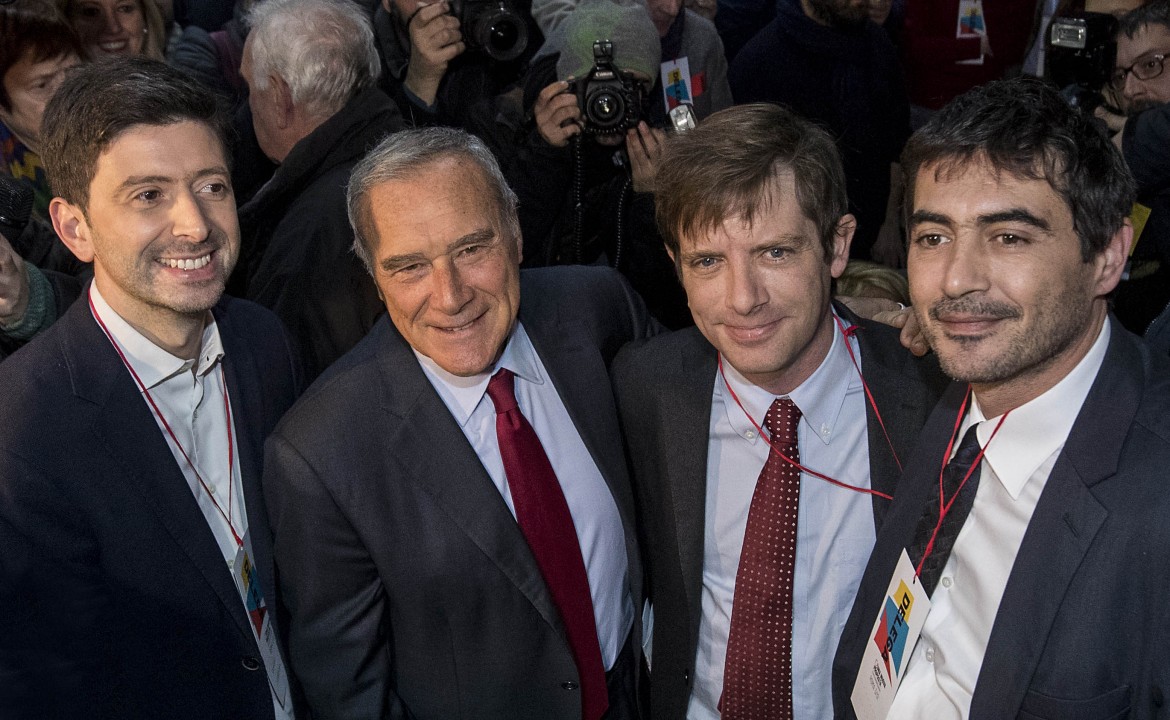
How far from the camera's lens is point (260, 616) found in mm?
2229

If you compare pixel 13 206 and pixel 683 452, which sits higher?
pixel 13 206

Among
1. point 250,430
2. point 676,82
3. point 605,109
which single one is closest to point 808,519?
point 250,430

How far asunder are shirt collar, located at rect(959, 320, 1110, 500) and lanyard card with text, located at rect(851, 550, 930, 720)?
255 mm

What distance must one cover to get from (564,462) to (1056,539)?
1052 mm

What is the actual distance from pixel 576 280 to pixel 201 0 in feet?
10.1

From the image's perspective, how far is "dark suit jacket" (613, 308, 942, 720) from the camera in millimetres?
2240

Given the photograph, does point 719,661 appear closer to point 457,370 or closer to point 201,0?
point 457,370

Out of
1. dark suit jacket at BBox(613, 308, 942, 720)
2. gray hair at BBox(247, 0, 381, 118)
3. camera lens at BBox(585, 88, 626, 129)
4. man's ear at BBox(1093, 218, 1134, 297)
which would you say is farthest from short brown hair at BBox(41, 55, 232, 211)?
man's ear at BBox(1093, 218, 1134, 297)

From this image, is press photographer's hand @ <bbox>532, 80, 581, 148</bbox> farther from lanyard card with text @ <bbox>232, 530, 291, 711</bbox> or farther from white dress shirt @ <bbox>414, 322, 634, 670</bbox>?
lanyard card with text @ <bbox>232, 530, 291, 711</bbox>

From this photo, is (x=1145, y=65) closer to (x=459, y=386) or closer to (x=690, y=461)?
(x=690, y=461)

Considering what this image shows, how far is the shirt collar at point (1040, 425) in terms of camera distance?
5.67ft

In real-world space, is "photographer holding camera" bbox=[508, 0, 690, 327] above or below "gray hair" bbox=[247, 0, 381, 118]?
below

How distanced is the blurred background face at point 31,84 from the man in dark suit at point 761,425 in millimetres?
1819

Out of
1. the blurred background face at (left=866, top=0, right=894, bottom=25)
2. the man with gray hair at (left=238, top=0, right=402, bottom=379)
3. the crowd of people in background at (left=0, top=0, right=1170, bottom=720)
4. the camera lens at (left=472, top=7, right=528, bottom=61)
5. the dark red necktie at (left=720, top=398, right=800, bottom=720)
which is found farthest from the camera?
the blurred background face at (left=866, top=0, right=894, bottom=25)
